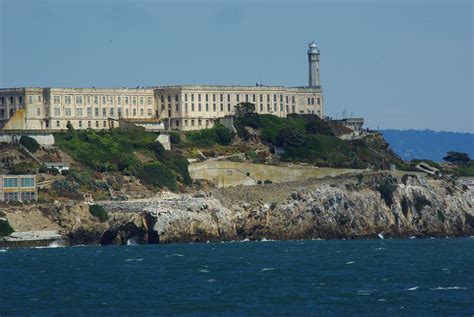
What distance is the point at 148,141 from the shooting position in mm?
139250

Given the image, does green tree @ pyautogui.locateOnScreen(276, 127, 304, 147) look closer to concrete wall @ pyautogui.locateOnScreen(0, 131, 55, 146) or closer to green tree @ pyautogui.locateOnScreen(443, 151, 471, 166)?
concrete wall @ pyautogui.locateOnScreen(0, 131, 55, 146)

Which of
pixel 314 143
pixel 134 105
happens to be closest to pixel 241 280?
pixel 314 143

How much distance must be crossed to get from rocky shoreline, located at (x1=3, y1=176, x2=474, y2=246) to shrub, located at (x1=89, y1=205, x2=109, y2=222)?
323 millimetres

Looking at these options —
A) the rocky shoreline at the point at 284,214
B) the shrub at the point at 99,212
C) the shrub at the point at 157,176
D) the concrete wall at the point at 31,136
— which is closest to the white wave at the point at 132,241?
the rocky shoreline at the point at 284,214

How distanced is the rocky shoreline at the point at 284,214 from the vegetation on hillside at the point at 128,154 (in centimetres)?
714

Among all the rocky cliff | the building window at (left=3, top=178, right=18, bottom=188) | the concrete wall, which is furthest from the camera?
the concrete wall

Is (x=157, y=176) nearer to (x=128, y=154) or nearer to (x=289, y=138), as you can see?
(x=128, y=154)

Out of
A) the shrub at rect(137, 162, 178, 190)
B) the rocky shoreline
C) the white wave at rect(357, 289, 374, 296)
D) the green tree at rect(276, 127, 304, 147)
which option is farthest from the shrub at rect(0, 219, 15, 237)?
the white wave at rect(357, 289, 374, 296)

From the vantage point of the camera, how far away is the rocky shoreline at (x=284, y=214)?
114000mm

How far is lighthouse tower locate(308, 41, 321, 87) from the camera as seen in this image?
16100 centimetres

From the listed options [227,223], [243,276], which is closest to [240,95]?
[227,223]

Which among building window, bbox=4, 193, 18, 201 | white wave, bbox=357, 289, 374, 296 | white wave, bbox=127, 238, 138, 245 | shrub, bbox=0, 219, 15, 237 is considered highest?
building window, bbox=4, 193, 18, 201

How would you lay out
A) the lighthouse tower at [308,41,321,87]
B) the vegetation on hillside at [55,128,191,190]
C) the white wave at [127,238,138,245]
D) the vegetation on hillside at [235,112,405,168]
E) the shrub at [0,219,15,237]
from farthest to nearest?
the lighthouse tower at [308,41,321,87] < the vegetation on hillside at [235,112,405,168] < the vegetation on hillside at [55,128,191,190] < the white wave at [127,238,138,245] < the shrub at [0,219,15,237]

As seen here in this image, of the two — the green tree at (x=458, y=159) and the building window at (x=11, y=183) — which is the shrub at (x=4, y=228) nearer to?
the building window at (x=11, y=183)
